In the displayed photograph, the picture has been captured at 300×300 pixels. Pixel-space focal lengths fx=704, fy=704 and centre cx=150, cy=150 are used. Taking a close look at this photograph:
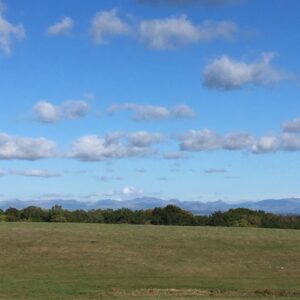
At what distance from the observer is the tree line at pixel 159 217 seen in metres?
83.4

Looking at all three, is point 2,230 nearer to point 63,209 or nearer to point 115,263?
point 115,263

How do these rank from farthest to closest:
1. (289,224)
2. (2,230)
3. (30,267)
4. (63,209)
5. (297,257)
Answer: (63,209) < (289,224) < (2,230) < (297,257) < (30,267)

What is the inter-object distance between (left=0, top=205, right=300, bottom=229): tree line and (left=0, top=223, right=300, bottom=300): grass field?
977 inches

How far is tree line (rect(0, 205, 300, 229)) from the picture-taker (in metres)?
83.4

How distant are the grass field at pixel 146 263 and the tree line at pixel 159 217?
977 inches

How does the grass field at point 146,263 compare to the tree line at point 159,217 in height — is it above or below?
below

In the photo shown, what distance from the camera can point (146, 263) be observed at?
43.3 meters

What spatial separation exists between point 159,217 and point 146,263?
41.8 m

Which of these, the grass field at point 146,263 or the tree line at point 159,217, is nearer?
the grass field at point 146,263

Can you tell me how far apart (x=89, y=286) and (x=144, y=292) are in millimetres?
3435

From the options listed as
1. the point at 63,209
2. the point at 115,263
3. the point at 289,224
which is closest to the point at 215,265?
the point at 115,263

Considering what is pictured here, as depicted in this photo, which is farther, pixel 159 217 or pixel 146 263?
pixel 159 217

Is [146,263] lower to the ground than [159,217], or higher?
lower

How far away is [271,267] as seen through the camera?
43.0 meters
